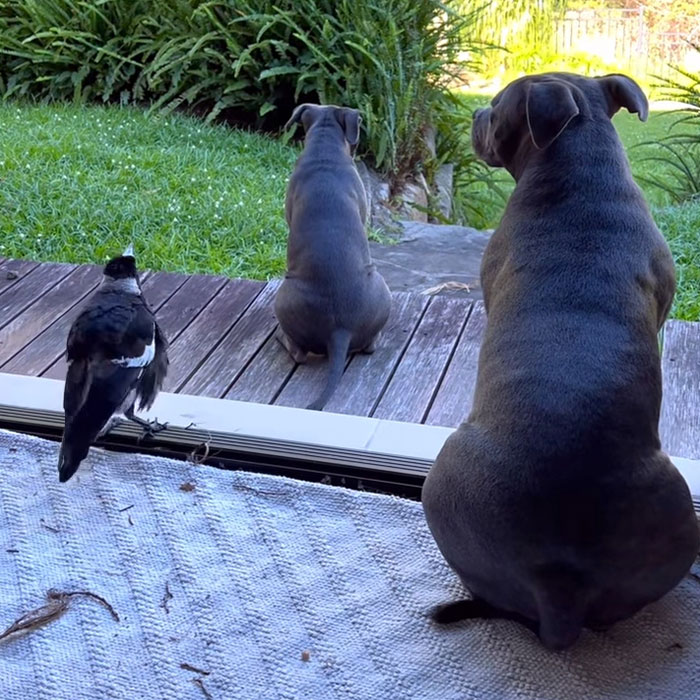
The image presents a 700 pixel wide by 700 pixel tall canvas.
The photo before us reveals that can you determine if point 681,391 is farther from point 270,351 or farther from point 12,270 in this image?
point 12,270

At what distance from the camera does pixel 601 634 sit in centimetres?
204

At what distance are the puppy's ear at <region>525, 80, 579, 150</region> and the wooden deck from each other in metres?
1.27

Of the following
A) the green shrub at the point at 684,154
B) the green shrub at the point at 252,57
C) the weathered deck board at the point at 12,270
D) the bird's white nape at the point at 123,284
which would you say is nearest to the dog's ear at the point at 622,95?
the bird's white nape at the point at 123,284

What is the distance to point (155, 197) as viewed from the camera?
6004 millimetres

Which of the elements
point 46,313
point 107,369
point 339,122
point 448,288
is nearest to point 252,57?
point 339,122

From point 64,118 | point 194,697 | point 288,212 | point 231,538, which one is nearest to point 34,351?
point 288,212

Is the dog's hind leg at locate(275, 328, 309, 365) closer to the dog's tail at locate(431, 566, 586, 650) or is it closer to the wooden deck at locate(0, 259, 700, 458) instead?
the wooden deck at locate(0, 259, 700, 458)

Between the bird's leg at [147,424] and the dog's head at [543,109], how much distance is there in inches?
48.3

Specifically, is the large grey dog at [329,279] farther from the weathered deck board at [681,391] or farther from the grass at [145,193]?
the weathered deck board at [681,391]

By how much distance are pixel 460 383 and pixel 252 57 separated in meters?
5.48

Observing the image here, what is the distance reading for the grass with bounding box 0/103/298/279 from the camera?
524 centimetres

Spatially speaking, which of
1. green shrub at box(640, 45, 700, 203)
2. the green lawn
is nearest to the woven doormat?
the green lawn

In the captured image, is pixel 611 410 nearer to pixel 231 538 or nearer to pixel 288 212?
pixel 231 538

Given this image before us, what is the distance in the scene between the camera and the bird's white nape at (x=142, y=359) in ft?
8.91
